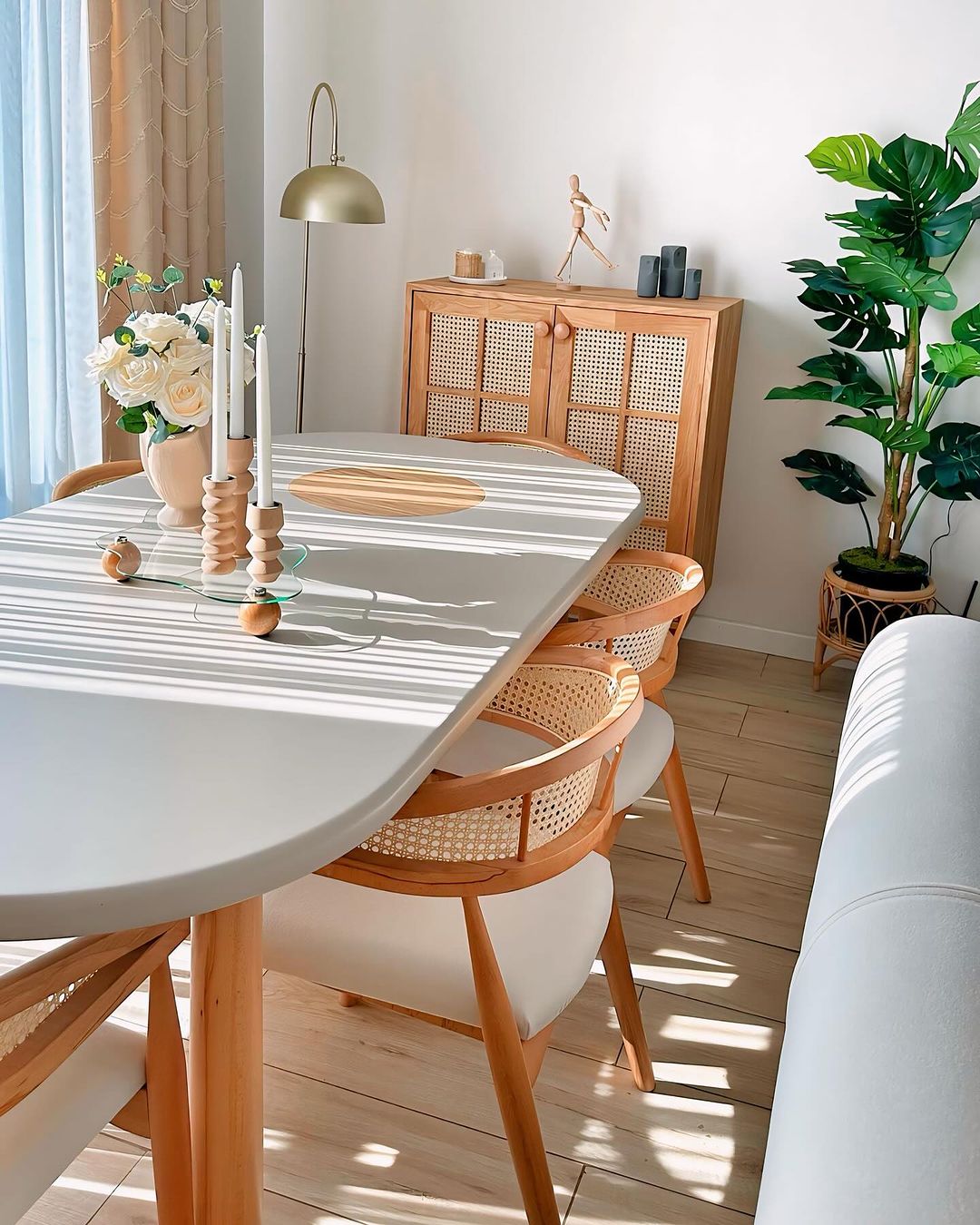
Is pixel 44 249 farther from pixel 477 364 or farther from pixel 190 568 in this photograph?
pixel 190 568

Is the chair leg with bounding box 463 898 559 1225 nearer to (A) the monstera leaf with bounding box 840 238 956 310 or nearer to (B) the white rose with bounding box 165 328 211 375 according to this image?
(B) the white rose with bounding box 165 328 211 375

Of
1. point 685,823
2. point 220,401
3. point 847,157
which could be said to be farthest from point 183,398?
point 847,157

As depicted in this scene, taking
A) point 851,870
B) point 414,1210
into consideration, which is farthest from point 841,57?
point 414,1210

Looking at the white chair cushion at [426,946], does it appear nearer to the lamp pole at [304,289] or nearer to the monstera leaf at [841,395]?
the monstera leaf at [841,395]

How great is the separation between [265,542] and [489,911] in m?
0.56

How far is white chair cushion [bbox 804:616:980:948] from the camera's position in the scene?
1068 millimetres

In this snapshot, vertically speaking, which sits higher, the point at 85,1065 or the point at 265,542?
the point at 265,542

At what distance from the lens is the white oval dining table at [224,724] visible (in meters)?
1.01

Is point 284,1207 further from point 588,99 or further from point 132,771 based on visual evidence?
point 588,99

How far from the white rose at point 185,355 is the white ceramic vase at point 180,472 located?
14 cm

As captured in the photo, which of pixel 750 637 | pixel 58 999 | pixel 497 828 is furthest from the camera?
pixel 750 637

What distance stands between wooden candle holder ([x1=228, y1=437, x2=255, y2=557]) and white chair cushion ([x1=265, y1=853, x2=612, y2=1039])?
52 centimetres

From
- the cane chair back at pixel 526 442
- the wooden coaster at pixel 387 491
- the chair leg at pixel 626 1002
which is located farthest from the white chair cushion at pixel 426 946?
the cane chair back at pixel 526 442

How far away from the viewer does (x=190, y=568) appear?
5.59ft
